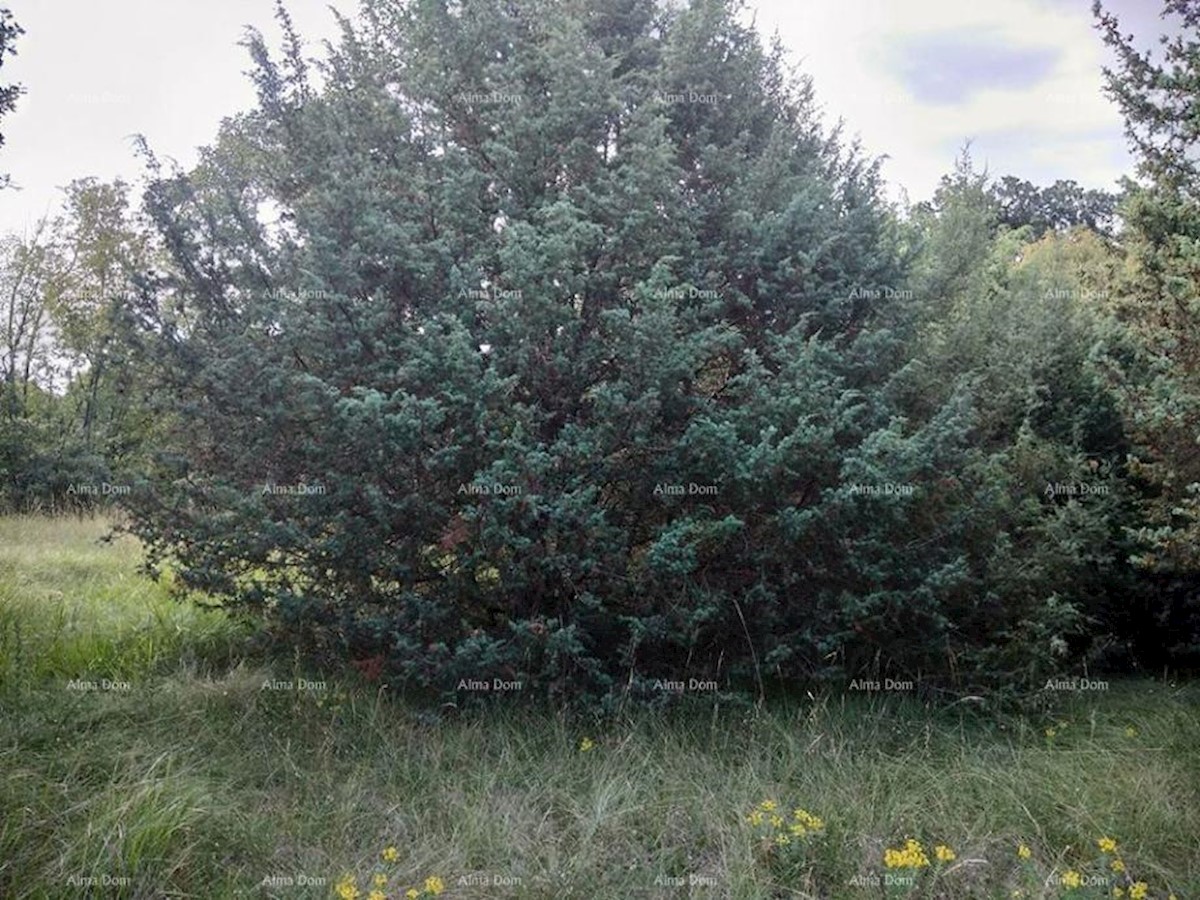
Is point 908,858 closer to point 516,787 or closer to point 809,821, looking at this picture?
point 809,821

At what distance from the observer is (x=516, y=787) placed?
12.9 feet

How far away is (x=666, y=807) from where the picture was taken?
3.71 metres

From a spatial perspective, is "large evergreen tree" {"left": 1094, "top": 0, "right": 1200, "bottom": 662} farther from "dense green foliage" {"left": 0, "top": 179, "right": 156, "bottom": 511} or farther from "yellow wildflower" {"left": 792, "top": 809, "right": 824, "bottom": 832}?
"dense green foliage" {"left": 0, "top": 179, "right": 156, "bottom": 511}

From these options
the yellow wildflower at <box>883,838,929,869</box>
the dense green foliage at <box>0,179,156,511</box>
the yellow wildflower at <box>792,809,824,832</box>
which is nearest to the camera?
the yellow wildflower at <box>883,838,929,869</box>

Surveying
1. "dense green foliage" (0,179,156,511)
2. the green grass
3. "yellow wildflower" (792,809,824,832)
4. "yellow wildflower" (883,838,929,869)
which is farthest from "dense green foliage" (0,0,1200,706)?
"dense green foliage" (0,179,156,511)

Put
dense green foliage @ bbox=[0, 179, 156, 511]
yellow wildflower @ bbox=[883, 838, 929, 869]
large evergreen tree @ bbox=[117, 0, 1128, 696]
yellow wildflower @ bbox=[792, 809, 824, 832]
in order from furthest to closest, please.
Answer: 1. dense green foliage @ bbox=[0, 179, 156, 511]
2. large evergreen tree @ bbox=[117, 0, 1128, 696]
3. yellow wildflower @ bbox=[792, 809, 824, 832]
4. yellow wildflower @ bbox=[883, 838, 929, 869]

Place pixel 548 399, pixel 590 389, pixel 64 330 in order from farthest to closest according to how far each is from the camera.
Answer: pixel 64 330 < pixel 548 399 < pixel 590 389

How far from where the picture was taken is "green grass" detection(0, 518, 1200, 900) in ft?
10.4

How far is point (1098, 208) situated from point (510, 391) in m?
39.6

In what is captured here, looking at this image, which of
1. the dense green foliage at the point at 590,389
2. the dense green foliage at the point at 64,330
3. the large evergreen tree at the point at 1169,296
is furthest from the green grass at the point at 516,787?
the dense green foliage at the point at 64,330

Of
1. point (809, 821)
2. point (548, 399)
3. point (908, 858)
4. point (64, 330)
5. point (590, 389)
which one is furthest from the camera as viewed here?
point (64, 330)

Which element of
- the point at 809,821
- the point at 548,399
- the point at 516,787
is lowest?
the point at 516,787

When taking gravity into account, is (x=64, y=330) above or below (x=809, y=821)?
above

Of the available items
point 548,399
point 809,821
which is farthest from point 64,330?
point 809,821
